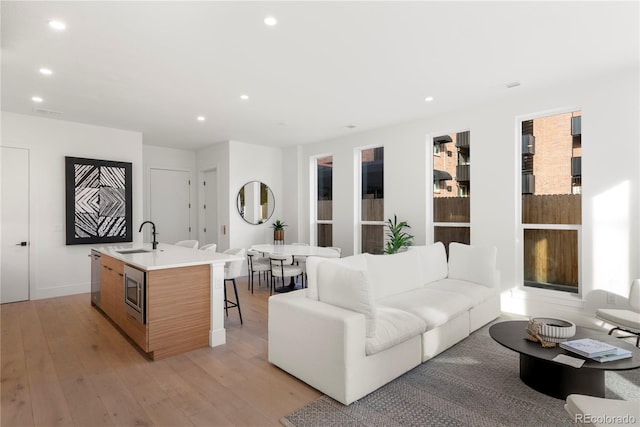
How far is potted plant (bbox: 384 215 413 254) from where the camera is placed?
5.38 metres

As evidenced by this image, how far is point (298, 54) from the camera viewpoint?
3.17 meters

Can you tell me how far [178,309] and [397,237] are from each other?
11.3ft

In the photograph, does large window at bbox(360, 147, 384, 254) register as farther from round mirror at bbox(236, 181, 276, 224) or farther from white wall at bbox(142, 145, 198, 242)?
white wall at bbox(142, 145, 198, 242)

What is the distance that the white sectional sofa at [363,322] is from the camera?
2369mm

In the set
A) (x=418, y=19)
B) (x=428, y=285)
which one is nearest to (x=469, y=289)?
(x=428, y=285)

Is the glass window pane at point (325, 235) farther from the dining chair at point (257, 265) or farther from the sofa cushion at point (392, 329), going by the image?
the sofa cushion at point (392, 329)

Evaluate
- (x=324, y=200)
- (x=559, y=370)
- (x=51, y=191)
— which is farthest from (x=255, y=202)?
(x=559, y=370)

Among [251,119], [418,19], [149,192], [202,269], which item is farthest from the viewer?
[149,192]

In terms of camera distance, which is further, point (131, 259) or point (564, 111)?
point (564, 111)

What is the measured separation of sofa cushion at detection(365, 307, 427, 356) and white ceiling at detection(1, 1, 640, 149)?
2.29m

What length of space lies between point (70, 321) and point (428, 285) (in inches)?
168

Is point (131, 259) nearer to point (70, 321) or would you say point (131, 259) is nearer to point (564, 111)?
point (70, 321)

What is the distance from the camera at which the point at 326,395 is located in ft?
8.06

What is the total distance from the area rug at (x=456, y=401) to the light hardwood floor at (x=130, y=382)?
348 mm
